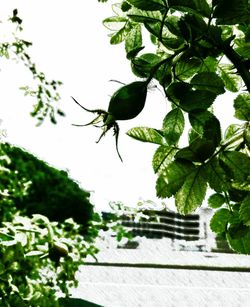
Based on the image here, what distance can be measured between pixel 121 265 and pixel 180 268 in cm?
161

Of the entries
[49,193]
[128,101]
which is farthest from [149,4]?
[49,193]

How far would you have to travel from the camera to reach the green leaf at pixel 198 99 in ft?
2.47

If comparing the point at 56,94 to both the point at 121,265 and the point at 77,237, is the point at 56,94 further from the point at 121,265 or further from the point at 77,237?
the point at 121,265

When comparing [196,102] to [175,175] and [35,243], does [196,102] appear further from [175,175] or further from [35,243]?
[35,243]

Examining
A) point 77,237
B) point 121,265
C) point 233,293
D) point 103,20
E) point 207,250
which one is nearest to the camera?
point 103,20

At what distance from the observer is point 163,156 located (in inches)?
34.4

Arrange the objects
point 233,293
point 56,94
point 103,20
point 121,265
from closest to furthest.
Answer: point 103,20 → point 56,94 → point 233,293 → point 121,265

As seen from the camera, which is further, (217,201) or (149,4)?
(217,201)

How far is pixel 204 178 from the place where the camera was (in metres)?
0.76

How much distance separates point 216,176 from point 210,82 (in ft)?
0.59

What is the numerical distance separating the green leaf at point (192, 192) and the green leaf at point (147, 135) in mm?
138

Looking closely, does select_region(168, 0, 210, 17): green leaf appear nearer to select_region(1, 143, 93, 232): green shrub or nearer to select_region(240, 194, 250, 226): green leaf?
select_region(240, 194, 250, 226): green leaf

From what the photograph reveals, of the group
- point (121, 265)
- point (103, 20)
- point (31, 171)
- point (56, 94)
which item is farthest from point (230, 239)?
point (121, 265)

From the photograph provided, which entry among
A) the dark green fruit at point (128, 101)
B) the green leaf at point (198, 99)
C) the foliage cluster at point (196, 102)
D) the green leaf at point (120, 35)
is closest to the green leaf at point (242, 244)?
the foliage cluster at point (196, 102)
